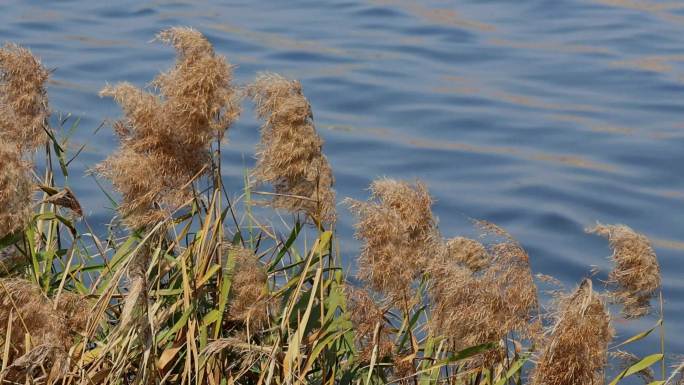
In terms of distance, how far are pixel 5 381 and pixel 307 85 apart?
5.98 m

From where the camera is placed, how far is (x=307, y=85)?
858 cm

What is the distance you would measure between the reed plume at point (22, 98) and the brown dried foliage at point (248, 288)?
25.9 inches

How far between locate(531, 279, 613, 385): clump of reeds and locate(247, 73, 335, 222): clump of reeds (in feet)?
1.89

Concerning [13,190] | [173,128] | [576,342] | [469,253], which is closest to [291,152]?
[173,128]

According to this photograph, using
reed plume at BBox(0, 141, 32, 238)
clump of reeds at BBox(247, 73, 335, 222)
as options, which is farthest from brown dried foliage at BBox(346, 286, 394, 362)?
reed plume at BBox(0, 141, 32, 238)

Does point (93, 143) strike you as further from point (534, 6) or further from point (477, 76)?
point (534, 6)

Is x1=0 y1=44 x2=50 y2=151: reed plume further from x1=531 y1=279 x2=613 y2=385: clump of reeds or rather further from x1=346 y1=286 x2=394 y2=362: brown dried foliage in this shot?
x1=531 y1=279 x2=613 y2=385: clump of reeds

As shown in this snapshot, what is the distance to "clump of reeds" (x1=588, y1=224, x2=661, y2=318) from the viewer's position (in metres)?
2.51

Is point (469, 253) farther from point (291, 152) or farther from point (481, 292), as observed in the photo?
point (291, 152)

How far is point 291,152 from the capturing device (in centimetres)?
262

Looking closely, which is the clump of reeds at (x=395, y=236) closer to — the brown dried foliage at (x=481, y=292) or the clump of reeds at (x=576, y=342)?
the brown dried foliage at (x=481, y=292)

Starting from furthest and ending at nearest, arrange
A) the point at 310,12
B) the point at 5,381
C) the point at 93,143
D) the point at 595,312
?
the point at 310,12 → the point at 93,143 → the point at 5,381 → the point at 595,312

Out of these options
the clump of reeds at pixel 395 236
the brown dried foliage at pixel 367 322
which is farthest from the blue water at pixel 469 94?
the clump of reeds at pixel 395 236

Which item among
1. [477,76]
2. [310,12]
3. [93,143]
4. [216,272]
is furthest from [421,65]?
[216,272]
